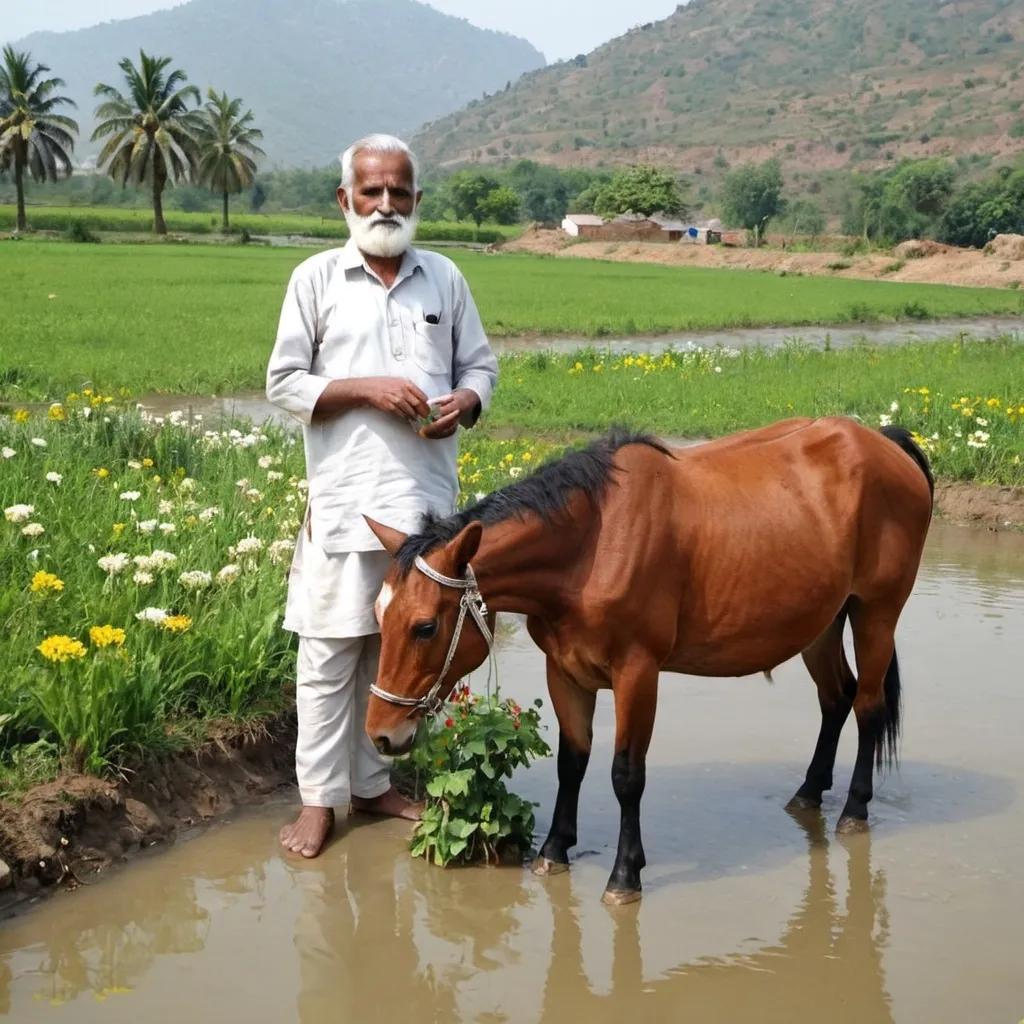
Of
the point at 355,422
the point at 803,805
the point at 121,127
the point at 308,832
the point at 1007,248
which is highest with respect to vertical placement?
the point at 121,127

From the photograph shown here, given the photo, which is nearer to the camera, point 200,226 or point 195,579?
point 195,579

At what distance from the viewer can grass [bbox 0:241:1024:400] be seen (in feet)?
57.0

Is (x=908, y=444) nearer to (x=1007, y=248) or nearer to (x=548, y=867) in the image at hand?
(x=548, y=867)

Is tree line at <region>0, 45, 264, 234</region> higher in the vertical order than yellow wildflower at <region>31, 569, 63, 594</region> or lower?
higher

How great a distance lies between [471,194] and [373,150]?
101 metres

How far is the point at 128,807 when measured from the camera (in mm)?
4680

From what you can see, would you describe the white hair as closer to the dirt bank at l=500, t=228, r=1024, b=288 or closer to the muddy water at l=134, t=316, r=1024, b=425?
the muddy water at l=134, t=316, r=1024, b=425

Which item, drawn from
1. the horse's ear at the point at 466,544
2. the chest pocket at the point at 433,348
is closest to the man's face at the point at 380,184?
the chest pocket at the point at 433,348

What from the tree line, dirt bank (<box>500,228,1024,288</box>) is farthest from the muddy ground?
the tree line

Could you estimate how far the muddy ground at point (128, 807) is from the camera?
425 cm

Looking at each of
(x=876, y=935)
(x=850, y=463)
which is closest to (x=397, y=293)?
(x=850, y=463)

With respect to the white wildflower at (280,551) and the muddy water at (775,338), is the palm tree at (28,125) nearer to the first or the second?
the muddy water at (775,338)

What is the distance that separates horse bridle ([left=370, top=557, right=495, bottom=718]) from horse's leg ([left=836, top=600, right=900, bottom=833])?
183 cm

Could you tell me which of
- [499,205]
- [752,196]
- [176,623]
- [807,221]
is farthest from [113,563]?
[752,196]
